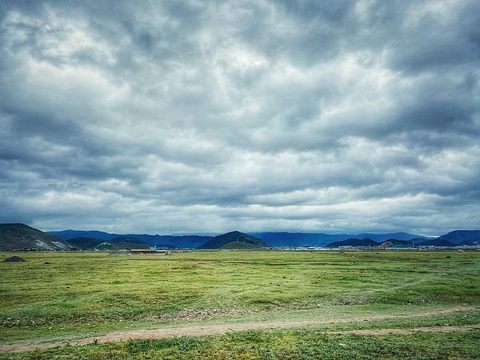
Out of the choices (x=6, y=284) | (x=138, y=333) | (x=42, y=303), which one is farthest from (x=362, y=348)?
(x=6, y=284)

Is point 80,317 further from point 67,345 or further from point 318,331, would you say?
point 318,331

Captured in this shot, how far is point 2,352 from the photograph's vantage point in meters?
17.7

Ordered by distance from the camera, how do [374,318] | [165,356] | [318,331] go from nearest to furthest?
[165,356] < [318,331] < [374,318]

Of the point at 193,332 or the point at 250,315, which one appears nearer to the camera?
the point at 193,332

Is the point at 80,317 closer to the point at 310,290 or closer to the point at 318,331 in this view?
the point at 318,331

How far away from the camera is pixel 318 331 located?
2059 cm

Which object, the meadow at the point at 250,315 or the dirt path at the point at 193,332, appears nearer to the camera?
the meadow at the point at 250,315

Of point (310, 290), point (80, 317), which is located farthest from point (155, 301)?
point (310, 290)

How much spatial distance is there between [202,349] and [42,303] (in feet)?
87.3

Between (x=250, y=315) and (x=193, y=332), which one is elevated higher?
(x=193, y=332)

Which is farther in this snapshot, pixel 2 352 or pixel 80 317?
pixel 80 317

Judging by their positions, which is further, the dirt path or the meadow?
the dirt path

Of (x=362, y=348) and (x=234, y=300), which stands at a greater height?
(x=362, y=348)

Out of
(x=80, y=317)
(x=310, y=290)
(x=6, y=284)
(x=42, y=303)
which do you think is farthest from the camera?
(x=6, y=284)
